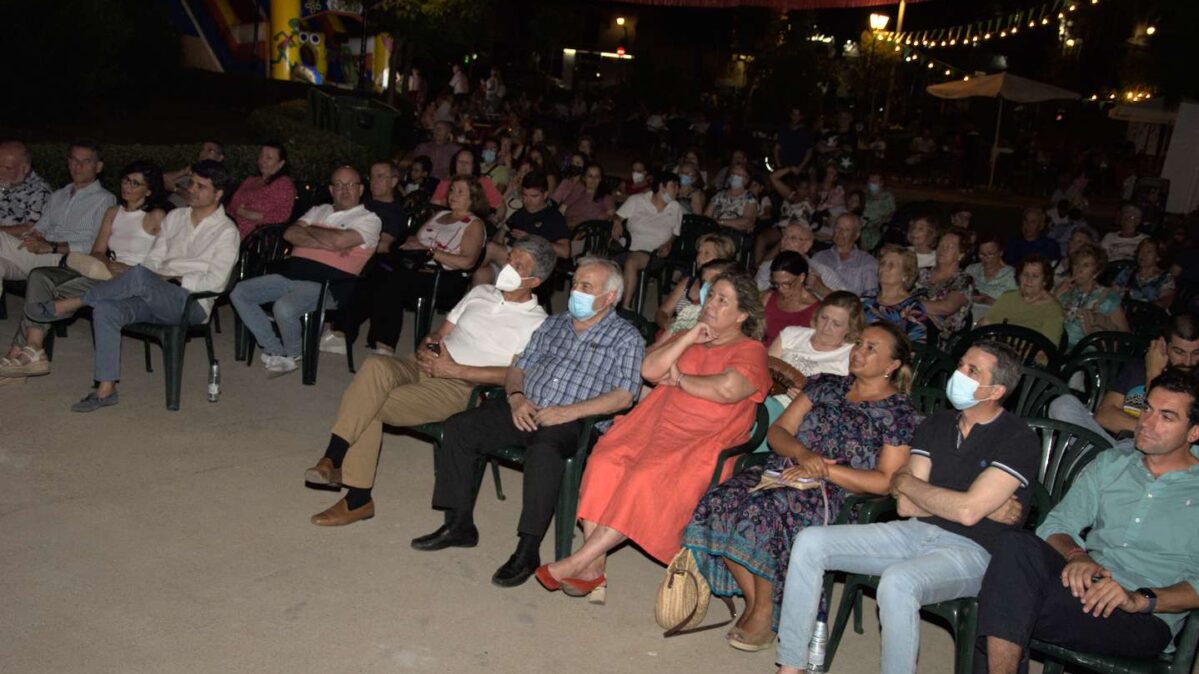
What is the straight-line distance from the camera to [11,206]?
723 centimetres

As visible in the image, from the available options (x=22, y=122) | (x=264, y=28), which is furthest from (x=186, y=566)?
(x=264, y=28)

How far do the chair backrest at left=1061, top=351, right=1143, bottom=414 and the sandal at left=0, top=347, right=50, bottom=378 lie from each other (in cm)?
565

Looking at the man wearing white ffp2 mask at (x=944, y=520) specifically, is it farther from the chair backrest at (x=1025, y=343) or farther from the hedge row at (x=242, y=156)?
the hedge row at (x=242, y=156)

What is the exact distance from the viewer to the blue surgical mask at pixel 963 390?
3926 mm

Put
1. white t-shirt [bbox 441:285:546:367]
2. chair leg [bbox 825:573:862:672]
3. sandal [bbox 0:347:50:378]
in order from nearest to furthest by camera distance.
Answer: chair leg [bbox 825:573:862:672], white t-shirt [bbox 441:285:546:367], sandal [bbox 0:347:50:378]

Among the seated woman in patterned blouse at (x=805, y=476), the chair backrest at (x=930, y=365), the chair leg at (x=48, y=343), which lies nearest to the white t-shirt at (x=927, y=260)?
the chair backrest at (x=930, y=365)

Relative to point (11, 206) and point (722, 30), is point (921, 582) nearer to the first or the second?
point (11, 206)

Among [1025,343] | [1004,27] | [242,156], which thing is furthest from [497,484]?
[1004,27]

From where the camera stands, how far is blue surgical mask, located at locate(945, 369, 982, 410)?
12.9 ft

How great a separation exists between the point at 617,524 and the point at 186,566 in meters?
1.70

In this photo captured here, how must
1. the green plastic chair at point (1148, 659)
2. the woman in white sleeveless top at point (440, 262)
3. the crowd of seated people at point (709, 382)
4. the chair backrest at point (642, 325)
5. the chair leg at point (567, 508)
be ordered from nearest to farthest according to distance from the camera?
the green plastic chair at point (1148, 659)
the crowd of seated people at point (709, 382)
the chair leg at point (567, 508)
the chair backrest at point (642, 325)
the woman in white sleeveless top at point (440, 262)

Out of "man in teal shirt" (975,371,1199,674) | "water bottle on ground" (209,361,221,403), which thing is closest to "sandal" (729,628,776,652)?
"man in teal shirt" (975,371,1199,674)

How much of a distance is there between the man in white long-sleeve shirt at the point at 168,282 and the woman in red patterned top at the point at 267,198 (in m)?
0.96

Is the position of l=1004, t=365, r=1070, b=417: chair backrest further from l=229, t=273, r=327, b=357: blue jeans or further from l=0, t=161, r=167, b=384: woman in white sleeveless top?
l=0, t=161, r=167, b=384: woman in white sleeveless top
